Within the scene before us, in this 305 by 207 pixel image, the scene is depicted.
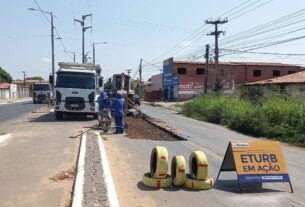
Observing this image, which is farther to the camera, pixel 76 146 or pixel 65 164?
pixel 76 146

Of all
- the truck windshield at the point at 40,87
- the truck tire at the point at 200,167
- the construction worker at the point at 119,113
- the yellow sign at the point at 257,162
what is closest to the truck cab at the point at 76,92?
the construction worker at the point at 119,113

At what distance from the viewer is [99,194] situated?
7.77 meters

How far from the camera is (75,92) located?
87.9ft

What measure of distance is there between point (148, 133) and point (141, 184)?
428 inches

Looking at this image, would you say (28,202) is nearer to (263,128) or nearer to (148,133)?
(148,133)

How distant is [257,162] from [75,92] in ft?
62.5

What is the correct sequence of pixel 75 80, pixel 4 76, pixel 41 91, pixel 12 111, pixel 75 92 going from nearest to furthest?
pixel 75 92 < pixel 75 80 < pixel 12 111 < pixel 41 91 < pixel 4 76

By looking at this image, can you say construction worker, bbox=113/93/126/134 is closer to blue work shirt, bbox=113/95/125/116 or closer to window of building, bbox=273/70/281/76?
blue work shirt, bbox=113/95/125/116

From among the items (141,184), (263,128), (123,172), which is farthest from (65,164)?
(263,128)

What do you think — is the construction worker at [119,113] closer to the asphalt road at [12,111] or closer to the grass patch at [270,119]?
the grass patch at [270,119]

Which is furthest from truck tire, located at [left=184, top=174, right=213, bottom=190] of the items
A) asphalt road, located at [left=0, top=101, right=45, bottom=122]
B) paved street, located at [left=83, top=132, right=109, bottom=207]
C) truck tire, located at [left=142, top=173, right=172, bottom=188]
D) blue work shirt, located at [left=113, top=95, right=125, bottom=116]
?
asphalt road, located at [left=0, top=101, right=45, bottom=122]

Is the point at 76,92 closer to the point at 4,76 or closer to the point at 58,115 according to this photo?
the point at 58,115

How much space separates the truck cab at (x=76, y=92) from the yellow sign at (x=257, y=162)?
60.4 ft

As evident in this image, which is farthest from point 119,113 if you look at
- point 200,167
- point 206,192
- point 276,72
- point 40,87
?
point 276,72
